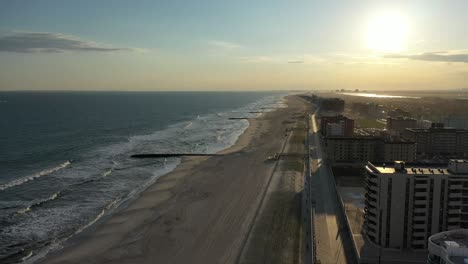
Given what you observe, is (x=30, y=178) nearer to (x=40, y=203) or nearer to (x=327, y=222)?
(x=40, y=203)

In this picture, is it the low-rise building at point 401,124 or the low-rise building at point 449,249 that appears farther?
the low-rise building at point 401,124

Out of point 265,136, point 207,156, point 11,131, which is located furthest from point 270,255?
point 11,131

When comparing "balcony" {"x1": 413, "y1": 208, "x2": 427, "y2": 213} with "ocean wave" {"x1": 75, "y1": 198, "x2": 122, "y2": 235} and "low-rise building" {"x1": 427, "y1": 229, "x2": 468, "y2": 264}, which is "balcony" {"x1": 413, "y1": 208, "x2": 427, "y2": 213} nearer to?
"low-rise building" {"x1": 427, "y1": 229, "x2": 468, "y2": 264}

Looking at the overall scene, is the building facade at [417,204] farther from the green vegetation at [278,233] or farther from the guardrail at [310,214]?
the green vegetation at [278,233]

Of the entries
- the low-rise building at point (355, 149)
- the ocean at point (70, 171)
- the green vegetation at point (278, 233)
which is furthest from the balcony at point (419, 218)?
the low-rise building at point (355, 149)

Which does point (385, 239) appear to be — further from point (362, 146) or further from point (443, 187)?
point (362, 146)
